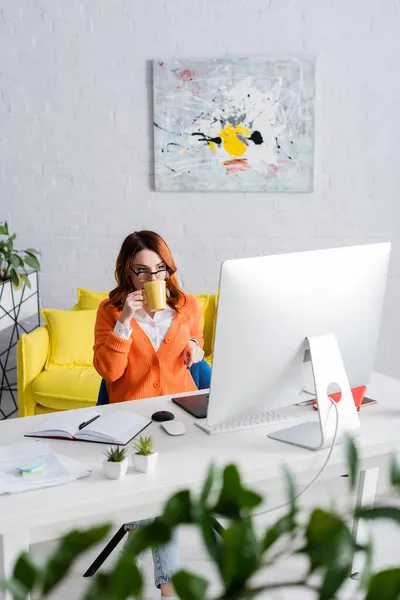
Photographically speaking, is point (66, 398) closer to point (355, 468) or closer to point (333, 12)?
point (333, 12)

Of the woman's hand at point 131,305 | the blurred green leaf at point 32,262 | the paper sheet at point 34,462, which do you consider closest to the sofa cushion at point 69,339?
the blurred green leaf at point 32,262

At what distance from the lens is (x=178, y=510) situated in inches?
14.3

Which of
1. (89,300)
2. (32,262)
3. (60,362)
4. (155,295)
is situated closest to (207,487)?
(155,295)

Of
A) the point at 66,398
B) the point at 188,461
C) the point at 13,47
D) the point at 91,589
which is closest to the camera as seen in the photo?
A: the point at 91,589

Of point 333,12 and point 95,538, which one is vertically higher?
point 333,12

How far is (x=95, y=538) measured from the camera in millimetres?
335

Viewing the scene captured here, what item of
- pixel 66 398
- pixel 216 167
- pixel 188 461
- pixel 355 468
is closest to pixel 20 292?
pixel 66 398

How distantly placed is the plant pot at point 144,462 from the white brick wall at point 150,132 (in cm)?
251

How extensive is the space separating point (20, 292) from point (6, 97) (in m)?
1.06

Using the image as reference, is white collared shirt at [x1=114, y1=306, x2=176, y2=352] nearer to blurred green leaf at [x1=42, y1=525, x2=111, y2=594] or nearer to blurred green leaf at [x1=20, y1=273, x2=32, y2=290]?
blurred green leaf at [x1=20, y1=273, x2=32, y2=290]

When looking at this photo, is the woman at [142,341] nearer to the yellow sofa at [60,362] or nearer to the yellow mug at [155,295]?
the yellow mug at [155,295]

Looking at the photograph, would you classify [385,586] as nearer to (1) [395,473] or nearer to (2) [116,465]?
(1) [395,473]

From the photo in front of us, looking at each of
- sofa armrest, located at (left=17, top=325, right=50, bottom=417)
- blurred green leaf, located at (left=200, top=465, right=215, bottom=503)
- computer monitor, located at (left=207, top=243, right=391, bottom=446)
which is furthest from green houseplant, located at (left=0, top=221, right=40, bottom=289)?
blurred green leaf, located at (left=200, top=465, right=215, bottom=503)

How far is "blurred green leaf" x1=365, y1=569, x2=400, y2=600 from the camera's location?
0.32 meters
